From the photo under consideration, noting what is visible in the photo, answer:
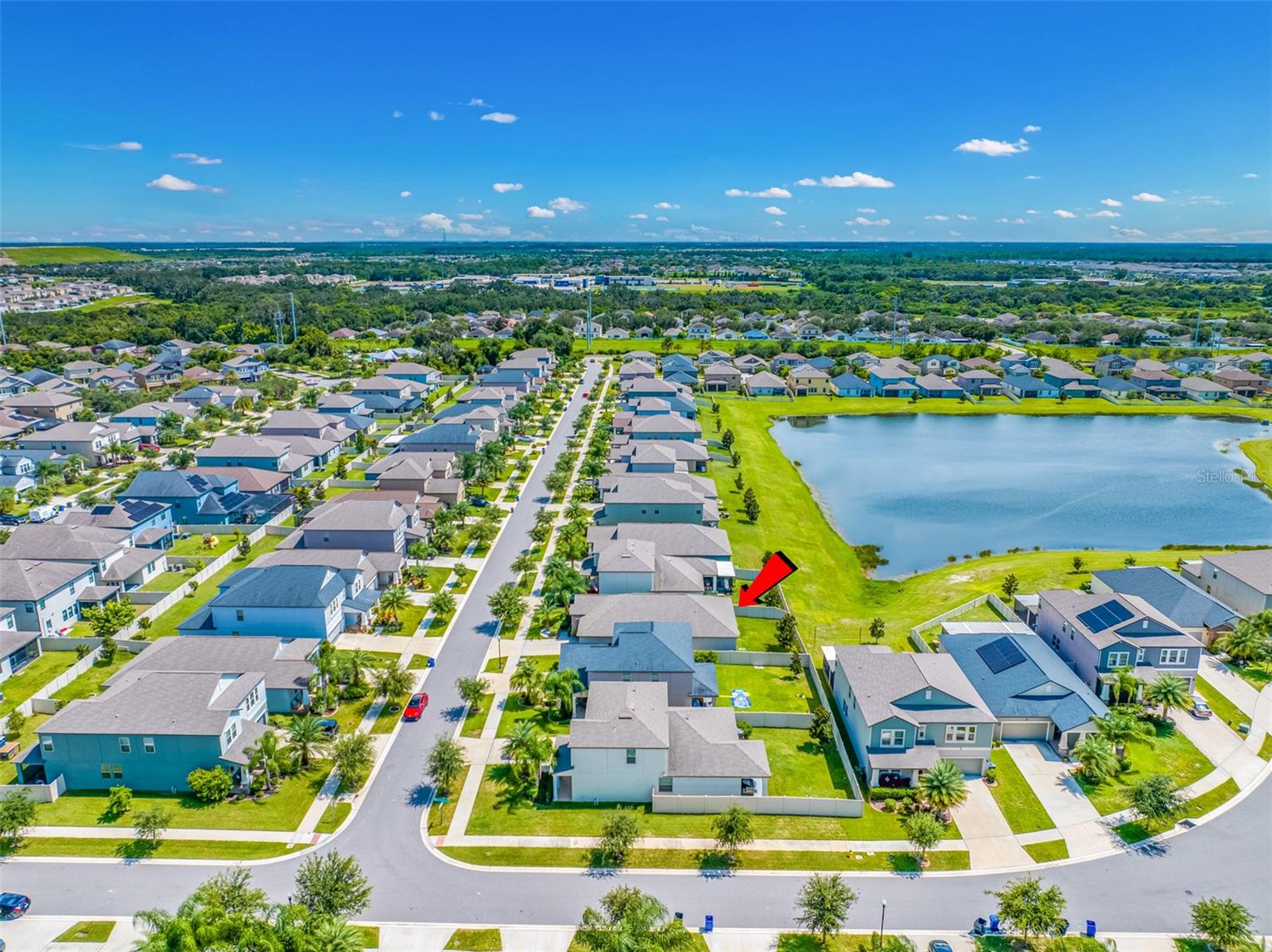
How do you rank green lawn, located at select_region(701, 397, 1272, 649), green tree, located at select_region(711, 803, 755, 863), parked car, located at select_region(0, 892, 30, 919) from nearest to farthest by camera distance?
parked car, located at select_region(0, 892, 30, 919)
green tree, located at select_region(711, 803, 755, 863)
green lawn, located at select_region(701, 397, 1272, 649)

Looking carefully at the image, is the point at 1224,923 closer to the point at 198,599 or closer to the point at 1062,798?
the point at 1062,798

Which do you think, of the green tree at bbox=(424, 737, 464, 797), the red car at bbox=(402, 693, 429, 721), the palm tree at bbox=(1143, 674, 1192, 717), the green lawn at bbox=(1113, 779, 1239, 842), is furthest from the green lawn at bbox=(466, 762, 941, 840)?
the palm tree at bbox=(1143, 674, 1192, 717)

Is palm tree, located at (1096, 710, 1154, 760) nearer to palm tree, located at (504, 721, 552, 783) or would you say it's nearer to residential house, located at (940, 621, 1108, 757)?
residential house, located at (940, 621, 1108, 757)

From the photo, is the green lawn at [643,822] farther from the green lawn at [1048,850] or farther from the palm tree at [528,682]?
the palm tree at [528,682]

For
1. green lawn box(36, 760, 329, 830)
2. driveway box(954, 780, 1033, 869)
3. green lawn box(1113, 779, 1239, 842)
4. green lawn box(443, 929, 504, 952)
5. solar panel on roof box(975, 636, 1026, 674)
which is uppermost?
solar panel on roof box(975, 636, 1026, 674)

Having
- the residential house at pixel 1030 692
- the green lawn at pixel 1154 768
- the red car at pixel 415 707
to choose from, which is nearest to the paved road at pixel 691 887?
the green lawn at pixel 1154 768

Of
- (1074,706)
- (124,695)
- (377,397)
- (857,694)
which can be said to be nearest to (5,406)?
(377,397)
